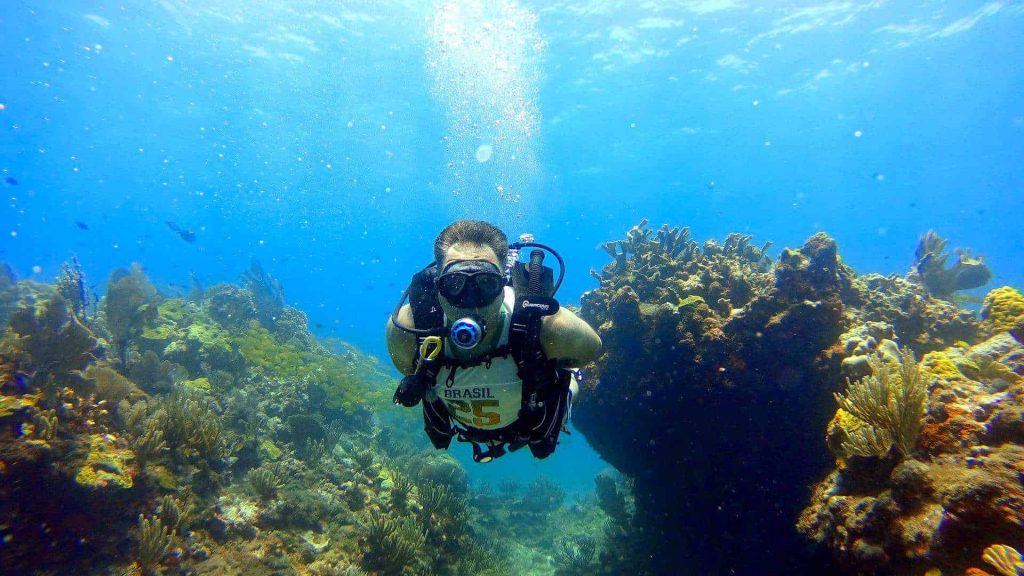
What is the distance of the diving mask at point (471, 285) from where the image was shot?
9.54ft

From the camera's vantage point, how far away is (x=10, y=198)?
9919cm

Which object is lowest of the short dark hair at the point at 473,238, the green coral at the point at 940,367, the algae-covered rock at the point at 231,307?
the green coral at the point at 940,367

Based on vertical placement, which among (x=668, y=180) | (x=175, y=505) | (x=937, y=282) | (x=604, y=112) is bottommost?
(x=175, y=505)

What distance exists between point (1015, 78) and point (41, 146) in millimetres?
115931

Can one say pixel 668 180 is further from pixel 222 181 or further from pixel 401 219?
pixel 222 181

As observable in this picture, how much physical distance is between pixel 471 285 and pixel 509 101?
128 ft

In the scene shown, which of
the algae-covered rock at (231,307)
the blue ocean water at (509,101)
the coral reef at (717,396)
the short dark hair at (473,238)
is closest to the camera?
the short dark hair at (473,238)

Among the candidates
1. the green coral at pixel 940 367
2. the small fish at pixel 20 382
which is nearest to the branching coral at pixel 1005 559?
the green coral at pixel 940 367

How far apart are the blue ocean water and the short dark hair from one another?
600 inches

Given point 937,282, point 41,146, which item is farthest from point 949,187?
point 41,146

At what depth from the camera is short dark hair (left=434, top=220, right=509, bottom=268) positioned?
3.38 metres

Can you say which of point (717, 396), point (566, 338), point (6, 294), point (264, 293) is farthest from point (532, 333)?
point (6, 294)

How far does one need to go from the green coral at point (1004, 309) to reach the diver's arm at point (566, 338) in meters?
7.79

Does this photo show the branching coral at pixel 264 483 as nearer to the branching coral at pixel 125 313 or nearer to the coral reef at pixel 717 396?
the coral reef at pixel 717 396
